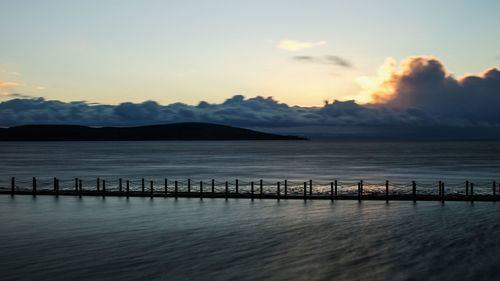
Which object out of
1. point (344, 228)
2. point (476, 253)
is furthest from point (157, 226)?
point (476, 253)

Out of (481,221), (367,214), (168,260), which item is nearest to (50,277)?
(168,260)

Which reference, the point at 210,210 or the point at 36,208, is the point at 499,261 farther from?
the point at 36,208

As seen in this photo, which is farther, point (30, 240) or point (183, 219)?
point (183, 219)

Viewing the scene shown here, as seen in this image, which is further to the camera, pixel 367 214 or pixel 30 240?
pixel 367 214

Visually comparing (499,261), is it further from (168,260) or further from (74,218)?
(74,218)

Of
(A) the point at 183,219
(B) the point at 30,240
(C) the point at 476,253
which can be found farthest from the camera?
(A) the point at 183,219

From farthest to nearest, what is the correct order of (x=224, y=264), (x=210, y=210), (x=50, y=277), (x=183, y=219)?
(x=210, y=210) → (x=183, y=219) → (x=224, y=264) → (x=50, y=277)

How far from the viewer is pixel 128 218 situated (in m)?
32.8

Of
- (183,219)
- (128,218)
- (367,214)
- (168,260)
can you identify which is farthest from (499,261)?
(128,218)

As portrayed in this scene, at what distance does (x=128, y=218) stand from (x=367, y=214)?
18.2m

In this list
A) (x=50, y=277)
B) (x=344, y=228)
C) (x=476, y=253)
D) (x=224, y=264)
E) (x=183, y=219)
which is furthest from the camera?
(x=183, y=219)

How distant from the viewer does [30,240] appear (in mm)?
26391

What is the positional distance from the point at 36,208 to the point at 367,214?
27.4 metres

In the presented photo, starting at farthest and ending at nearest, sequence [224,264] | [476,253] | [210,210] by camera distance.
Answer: [210,210]
[476,253]
[224,264]
